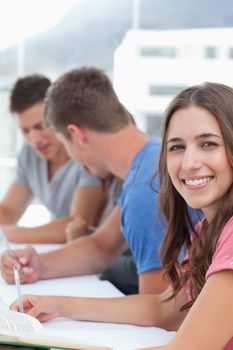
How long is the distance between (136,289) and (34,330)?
4.03ft

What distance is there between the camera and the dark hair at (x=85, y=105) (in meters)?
2.03

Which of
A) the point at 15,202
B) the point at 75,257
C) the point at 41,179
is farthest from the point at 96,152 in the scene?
the point at 15,202

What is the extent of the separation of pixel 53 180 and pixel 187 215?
148 cm

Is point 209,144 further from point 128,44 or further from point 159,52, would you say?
point 128,44

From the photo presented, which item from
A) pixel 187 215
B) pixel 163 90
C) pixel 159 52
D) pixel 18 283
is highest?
pixel 187 215

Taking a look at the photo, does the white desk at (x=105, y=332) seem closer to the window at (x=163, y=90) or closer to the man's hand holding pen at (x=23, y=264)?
the man's hand holding pen at (x=23, y=264)

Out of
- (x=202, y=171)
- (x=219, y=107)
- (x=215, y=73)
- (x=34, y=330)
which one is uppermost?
(x=219, y=107)

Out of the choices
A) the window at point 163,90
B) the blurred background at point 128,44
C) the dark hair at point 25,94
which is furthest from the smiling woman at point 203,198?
the window at point 163,90

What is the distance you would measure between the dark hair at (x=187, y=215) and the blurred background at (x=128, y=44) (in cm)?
408

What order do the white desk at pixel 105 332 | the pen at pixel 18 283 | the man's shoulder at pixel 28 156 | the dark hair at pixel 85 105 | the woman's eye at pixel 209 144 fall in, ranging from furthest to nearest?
the man's shoulder at pixel 28 156 < the dark hair at pixel 85 105 < the pen at pixel 18 283 < the white desk at pixel 105 332 < the woman's eye at pixel 209 144

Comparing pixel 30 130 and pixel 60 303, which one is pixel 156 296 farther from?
pixel 30 130

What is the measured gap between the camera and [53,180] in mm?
2891

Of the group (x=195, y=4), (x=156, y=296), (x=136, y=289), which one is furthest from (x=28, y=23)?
(x=156, y=296)

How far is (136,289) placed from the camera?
2.44 meters
